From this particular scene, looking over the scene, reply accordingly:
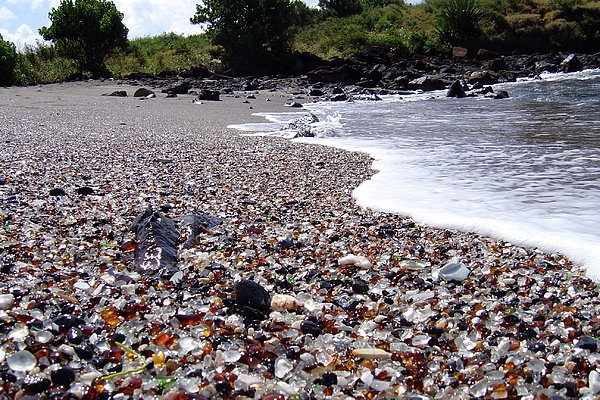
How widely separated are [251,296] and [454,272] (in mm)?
886

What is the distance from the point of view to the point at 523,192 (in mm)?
3389

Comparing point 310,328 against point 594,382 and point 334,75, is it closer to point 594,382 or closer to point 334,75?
point 594,382

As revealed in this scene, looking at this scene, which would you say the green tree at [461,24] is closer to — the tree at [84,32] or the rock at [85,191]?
the tree at [84,32]

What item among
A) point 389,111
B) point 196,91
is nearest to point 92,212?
point 389,111

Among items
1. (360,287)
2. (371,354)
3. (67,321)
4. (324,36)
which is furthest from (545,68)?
(67,321)

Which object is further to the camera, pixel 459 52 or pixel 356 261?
pixel 459 52

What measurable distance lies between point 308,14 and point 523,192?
44.2m

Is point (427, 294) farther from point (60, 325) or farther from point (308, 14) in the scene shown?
point (308, 14)

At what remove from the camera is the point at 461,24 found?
31328 millimetres

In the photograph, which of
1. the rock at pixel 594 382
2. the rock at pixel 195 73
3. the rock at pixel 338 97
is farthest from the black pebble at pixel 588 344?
the rock at pixel 195 73

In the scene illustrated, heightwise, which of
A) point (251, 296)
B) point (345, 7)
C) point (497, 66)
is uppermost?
point (345, 7)

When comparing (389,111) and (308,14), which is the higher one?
(308,14)

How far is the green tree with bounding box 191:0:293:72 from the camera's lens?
23141mm

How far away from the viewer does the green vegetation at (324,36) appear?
2272cm
